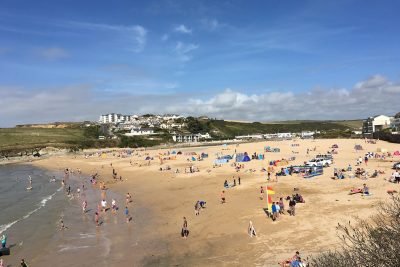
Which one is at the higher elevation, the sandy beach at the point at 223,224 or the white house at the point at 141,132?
the white house at the point at 141,132

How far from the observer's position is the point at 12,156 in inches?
4141

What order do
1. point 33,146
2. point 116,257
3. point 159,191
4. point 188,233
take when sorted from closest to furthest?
1. point 116,257
2. point 188,233
3. point 159,191
4. point 33,146

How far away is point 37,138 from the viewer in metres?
134

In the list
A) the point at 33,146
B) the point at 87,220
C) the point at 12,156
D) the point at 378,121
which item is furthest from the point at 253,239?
the point at 378,121

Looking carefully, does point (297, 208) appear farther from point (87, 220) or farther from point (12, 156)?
point (12, 156)

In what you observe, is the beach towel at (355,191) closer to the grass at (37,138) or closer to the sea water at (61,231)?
the sea water at (61,231)

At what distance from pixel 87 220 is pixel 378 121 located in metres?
117

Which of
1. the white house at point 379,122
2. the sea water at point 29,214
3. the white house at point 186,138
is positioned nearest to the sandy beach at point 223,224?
the sea water at point 29,214

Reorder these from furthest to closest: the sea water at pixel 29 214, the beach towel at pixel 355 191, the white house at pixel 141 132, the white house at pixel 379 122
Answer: the white house at pixel 141 132 → the white house at pixel 379 122 → the beach towel at pixel 355 191 → the sea water at pixel 29 214

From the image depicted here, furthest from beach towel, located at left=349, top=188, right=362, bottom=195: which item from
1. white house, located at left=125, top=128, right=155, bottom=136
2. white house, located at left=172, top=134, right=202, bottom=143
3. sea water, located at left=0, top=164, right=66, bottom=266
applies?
white house, located at left=125, top=128, right=155, bottom=136

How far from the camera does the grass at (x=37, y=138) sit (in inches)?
4742

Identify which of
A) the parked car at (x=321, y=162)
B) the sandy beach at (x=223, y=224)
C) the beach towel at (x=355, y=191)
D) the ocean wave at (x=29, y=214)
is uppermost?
the parked car at (x=321, y=162)

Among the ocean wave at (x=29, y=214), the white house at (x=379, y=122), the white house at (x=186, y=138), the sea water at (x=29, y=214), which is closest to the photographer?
the sea water at (x=29, y=214)

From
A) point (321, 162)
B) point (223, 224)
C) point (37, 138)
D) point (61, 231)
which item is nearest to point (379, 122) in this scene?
point (321, 162)
